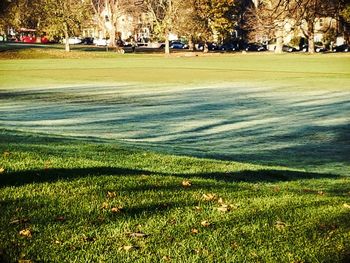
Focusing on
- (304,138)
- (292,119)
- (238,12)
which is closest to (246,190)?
(304,138)

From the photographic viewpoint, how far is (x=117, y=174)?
29.5 feet

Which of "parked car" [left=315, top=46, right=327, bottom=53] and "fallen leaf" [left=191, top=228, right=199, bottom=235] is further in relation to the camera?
"parked car" [left=315, top=46, right=327, bottom=53]

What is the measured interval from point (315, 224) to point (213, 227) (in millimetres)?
1417

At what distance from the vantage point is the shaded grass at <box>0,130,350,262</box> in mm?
5668

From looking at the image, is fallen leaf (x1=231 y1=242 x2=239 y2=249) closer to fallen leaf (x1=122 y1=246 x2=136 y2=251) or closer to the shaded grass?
the shaded grass

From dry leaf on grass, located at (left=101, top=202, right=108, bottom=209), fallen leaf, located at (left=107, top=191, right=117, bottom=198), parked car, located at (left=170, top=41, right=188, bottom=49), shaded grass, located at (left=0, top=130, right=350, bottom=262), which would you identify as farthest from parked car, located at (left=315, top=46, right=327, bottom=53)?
dry leaf on grass, located at (left=101, top=202, right=108, bottom=209)

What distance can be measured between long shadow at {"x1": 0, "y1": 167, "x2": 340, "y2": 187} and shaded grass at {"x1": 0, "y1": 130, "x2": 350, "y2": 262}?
0.06ft

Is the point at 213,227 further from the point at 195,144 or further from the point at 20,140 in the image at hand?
the point at 195,144

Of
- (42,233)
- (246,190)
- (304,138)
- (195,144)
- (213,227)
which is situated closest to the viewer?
(42,233)

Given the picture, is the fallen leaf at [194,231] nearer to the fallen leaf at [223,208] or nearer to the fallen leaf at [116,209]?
the fallen leaf at [223,208]

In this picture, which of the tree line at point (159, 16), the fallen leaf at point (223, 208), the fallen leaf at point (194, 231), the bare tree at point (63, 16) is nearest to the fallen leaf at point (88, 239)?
the fallen leaf at point (194, 231)

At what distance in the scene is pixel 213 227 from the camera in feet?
21.4

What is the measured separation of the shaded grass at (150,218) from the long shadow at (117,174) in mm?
18

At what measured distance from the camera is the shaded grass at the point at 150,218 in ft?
18.6
